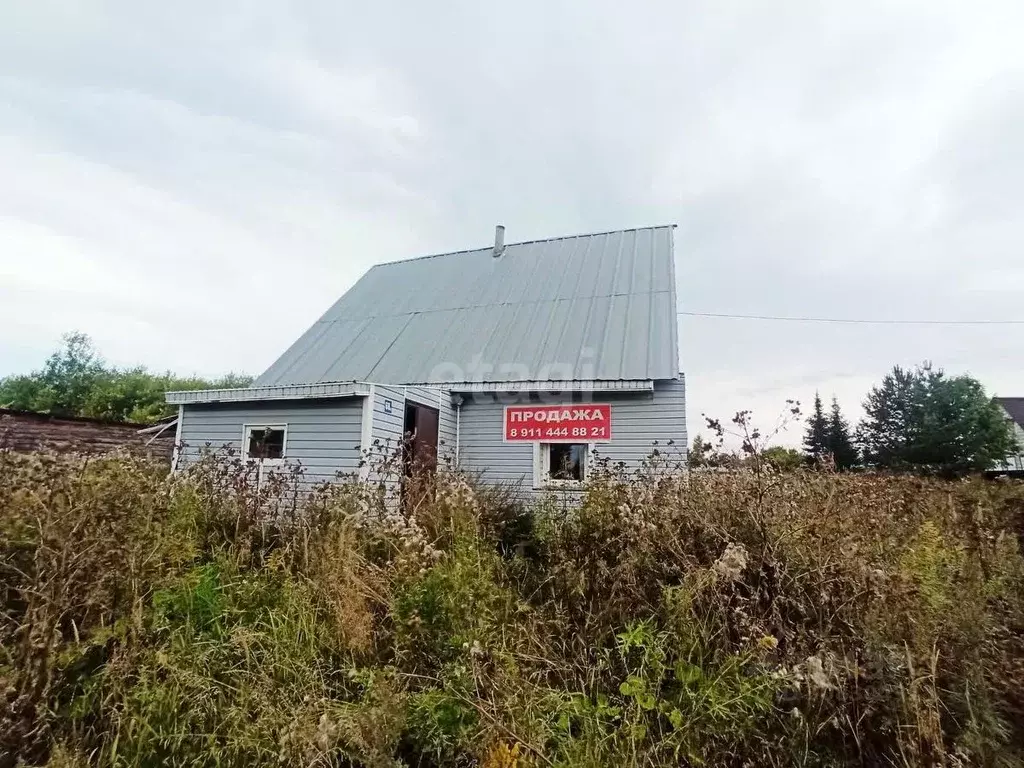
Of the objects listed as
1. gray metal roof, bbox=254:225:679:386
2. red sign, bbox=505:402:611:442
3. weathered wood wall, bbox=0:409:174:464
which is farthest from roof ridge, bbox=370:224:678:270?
weathered wood wall, bbox=0:409:174:464

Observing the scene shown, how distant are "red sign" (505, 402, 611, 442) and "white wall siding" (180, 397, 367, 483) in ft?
10.8

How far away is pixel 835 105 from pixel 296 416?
981 centimetres

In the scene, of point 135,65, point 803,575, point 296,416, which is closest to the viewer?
point 803,575

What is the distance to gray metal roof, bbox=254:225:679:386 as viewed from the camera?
10.4m

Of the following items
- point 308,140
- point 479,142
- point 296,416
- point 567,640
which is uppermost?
point 479,142

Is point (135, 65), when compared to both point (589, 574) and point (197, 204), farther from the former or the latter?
point (589, 574)

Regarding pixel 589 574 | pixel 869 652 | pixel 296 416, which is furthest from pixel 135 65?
pixel 869 652

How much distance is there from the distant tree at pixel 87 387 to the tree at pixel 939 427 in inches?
1433

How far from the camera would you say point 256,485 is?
468 centimetres

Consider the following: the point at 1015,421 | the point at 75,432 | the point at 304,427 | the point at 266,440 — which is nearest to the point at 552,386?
the point at 304,427

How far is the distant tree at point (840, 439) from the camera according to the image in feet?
103

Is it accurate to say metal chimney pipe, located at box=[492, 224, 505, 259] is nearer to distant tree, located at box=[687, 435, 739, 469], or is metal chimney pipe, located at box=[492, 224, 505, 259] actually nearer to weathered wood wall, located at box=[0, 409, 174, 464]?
weathered wood wall, located at box=[0, 409, 174, 464]

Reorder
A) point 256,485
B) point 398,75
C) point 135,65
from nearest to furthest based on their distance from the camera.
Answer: point 256,485
point 135,65
point 398,75

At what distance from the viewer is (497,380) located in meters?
10.4
